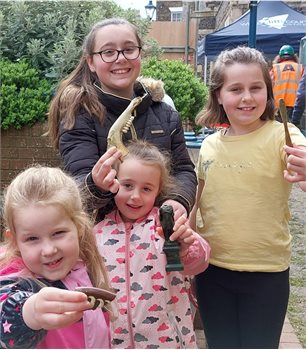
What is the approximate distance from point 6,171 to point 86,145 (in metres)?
2.69

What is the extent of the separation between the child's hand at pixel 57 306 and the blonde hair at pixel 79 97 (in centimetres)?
92

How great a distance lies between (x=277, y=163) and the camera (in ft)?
6.50

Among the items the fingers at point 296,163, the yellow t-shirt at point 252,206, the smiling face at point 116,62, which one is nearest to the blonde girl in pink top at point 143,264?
the yellow t-shirt at point 252,206

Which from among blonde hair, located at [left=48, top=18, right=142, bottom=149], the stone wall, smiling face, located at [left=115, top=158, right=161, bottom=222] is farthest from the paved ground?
the stone wall

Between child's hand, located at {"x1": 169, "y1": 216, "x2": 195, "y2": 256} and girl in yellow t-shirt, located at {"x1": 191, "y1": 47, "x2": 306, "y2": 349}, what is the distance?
12.1 inches

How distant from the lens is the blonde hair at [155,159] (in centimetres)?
193

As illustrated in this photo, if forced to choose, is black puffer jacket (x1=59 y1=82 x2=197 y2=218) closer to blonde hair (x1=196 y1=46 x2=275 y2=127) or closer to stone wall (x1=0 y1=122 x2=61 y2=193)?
blonde hair (x1=196 y1=46 x2=275 y2=127)

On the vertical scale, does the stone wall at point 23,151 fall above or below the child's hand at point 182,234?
below

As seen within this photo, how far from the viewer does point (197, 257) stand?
6.24 feet

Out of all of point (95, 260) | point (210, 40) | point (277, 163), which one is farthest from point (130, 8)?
point (210, 40)

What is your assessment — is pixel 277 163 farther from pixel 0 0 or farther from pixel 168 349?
pixel 0 0

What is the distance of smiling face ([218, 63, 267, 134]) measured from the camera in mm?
2029

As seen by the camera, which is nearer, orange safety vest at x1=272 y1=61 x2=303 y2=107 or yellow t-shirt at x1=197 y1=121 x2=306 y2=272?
yellow t-shirt at x1=197 y1=121 x2=306 y2=272

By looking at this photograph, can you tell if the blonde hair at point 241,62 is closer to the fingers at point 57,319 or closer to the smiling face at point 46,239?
the smiling face at point 46,239
